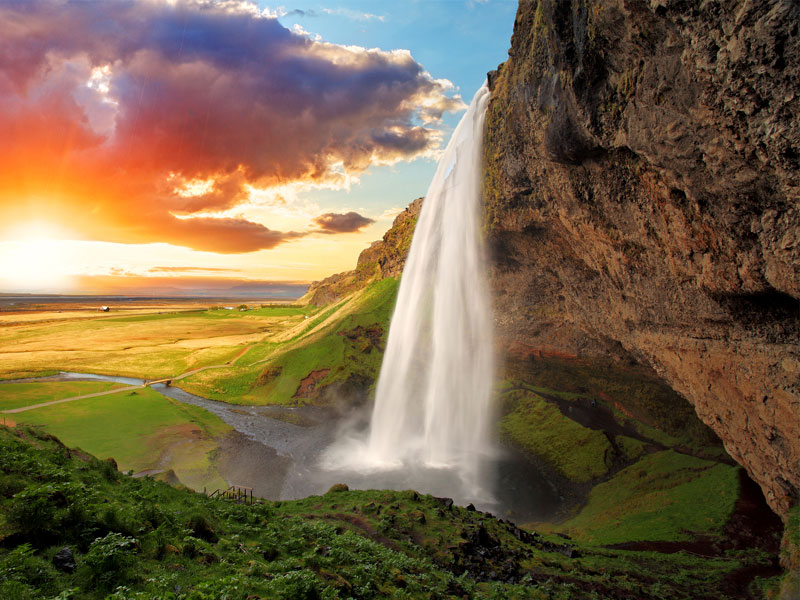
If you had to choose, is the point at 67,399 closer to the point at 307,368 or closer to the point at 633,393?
the point at 307,368

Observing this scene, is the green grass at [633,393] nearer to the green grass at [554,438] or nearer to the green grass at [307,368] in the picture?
the green grass at [554,438]

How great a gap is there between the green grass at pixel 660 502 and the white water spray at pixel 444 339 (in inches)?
367

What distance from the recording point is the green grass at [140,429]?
27.7 meters

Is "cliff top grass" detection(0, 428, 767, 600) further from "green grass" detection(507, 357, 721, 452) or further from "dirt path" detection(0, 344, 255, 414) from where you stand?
"dirt path" detection(0, 344, 255, 414)

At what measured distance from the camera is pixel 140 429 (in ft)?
111

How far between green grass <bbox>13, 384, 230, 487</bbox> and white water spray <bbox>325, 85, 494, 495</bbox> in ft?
35.2

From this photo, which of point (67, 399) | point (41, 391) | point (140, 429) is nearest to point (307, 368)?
point (140, 429)

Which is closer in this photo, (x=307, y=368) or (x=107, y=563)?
(x=107, y=563)

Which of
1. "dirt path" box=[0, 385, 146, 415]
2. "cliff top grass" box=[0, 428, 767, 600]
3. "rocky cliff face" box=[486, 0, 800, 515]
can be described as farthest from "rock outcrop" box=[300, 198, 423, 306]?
"cliff top grass" box=[0, 428, 767, 600]

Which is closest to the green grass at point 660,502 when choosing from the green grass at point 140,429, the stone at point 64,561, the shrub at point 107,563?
the shrub at point 107,563

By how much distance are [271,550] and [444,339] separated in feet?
99.0

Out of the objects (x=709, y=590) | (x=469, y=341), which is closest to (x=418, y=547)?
(x=709, y=590)

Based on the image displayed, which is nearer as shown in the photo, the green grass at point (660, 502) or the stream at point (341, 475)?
the green grass at point (660, 502)

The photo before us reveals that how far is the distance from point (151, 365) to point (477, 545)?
62.4 metres
